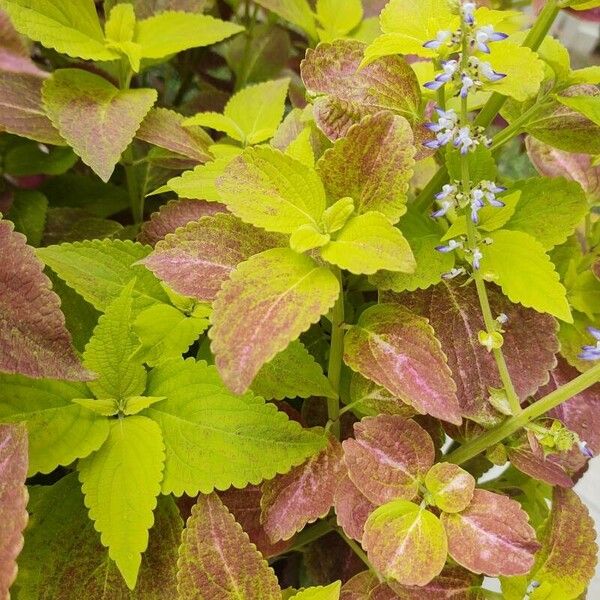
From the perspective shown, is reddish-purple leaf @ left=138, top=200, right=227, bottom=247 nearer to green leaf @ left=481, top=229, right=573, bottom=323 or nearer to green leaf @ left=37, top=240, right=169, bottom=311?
green leaf @ left=37, top=240, right=169, bottom=311

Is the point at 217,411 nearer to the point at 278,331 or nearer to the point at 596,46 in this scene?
the point at 278,331

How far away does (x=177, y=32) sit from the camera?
0.52 m

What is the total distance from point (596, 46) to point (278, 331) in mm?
1445

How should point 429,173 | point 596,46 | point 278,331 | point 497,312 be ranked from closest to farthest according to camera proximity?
point 278,331
point 497,312
point 429,173
point 596,46

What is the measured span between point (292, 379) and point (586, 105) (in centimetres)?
20

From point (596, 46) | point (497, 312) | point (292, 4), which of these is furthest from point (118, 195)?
point (596, 46)

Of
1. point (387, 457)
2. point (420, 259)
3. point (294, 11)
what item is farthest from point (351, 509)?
point (294, 11)

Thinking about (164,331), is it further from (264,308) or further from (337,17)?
(337,17)

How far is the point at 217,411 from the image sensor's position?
14.5 inches

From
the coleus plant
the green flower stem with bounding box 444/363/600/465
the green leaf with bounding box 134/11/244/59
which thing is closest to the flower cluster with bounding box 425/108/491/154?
the coleus plant

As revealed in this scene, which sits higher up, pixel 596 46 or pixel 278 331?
pixel 278 331

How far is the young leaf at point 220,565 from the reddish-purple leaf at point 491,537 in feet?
0.29

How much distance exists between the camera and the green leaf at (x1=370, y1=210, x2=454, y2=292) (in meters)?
0.38

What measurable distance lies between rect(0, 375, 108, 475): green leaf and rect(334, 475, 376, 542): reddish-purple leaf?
0.39 ft
